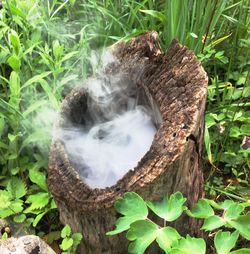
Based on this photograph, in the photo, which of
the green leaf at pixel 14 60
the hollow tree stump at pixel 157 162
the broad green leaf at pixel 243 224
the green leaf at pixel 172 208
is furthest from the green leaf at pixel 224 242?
the green leaf at pixel 14 60

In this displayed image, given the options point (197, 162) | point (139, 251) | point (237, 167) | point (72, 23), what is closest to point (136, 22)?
point (72, 23)

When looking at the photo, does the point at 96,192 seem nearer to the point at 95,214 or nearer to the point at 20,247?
the point at 95,214

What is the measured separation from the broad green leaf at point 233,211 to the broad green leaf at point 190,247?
0.13m

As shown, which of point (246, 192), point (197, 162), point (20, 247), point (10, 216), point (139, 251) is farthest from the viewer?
point (246, 192)

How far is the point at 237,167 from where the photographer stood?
265cm

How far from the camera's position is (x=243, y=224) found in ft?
5.40

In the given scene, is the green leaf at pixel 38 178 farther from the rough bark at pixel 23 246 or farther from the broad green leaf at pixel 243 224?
the broad green leaf at pixel 243 224

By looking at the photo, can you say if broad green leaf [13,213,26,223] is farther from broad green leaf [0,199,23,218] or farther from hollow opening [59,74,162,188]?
hollow opening [59,74,162,188]

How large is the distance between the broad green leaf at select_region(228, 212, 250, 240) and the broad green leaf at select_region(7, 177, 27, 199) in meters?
1.04

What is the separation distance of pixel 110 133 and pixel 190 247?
2.80 ft

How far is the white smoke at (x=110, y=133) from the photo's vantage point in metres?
2.17

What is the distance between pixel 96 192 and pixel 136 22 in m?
1.43

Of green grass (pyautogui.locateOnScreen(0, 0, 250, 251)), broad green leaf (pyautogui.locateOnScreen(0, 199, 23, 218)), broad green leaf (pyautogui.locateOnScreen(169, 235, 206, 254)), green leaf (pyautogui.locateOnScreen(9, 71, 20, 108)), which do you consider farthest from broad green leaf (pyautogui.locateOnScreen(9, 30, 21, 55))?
broad green leaf (pyautogui.locateOnScreen(169, 235, 206, 254))

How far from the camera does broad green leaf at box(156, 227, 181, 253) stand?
62.7 inches
